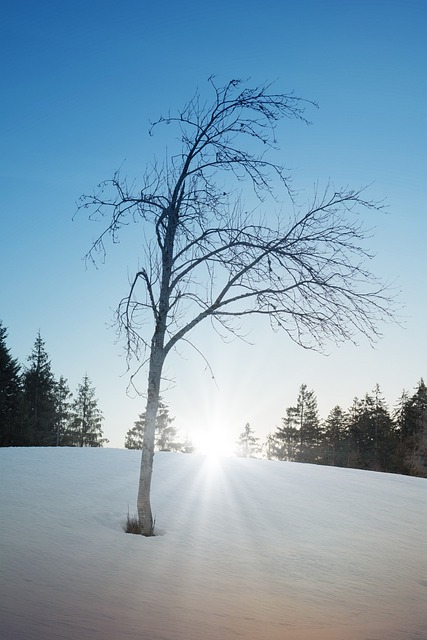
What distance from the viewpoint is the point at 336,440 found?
61906 mm

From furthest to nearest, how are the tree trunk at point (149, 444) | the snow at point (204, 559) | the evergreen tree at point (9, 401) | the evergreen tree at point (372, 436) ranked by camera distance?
the evergreen tree at point (372, 436) < the evergreen tree at point (9, 401) < the tree trunk at point (149, 444) < the snow at point (204, 559)

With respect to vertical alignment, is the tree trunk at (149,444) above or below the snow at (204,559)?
above

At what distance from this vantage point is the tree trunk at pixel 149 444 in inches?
351

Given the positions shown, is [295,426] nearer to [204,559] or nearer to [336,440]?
[336,440]

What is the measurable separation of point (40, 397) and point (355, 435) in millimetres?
38097

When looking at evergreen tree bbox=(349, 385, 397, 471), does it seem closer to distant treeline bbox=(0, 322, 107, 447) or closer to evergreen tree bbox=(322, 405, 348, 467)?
evergreen tree bbox=(322, 405, 348, 467)

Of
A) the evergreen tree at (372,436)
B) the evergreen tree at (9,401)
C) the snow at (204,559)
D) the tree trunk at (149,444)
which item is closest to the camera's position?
the snow at (204,559)

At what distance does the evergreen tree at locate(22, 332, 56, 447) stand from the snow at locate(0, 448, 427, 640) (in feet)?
105

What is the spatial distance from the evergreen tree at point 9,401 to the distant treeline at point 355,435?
1290 inches

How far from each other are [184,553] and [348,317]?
544cm

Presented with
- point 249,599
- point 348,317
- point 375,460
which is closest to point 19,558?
point 249,599

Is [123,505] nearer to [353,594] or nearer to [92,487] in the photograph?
[92,487]

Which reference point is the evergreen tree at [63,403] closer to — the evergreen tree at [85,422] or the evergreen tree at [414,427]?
the evergreen tree at [85,422]

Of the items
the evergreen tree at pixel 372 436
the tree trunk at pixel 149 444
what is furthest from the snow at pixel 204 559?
the evergreen tree at pixel 372 436
